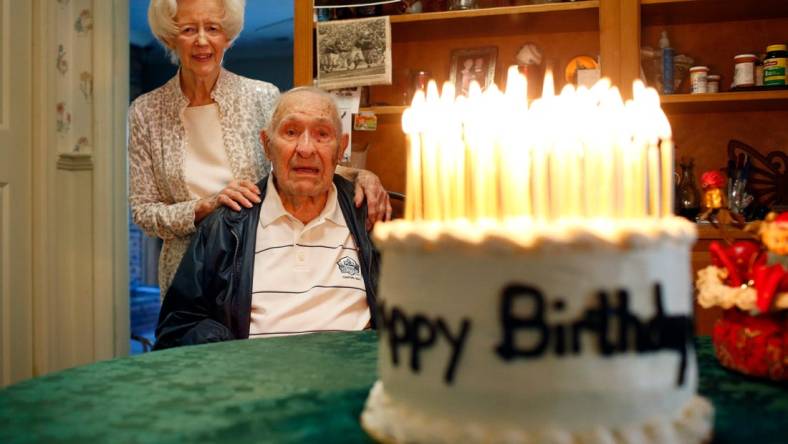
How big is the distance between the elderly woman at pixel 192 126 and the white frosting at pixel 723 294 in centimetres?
121

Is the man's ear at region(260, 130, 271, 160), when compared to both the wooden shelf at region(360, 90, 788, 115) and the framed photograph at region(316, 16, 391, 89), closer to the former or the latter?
the framed photograph at region(316, 16, 391, 89)

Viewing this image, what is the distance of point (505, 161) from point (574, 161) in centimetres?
7

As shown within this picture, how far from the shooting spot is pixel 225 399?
2.84 ft

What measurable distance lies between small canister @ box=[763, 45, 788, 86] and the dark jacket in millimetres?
1649

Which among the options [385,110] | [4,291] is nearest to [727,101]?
[385,110]

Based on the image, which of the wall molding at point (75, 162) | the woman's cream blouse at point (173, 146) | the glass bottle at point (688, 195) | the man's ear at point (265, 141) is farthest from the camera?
the wall molding at point (75, 162)

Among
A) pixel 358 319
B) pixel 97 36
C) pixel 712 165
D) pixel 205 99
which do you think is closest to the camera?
pixel 358 319

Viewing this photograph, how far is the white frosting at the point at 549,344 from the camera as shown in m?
0.67

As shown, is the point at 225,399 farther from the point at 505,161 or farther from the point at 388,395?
the point at 505,161

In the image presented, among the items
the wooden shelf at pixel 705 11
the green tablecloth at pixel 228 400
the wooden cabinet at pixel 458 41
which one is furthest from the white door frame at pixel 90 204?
the wooden shelf at pixel 705 11

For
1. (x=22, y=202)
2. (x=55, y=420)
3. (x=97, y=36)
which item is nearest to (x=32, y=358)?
(x=22, y=202)

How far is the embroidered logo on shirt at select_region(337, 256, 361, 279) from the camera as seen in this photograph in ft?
6.00

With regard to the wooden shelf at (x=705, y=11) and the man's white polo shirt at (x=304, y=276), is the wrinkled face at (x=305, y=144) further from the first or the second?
the wooden shelf at (x=705, y=11)

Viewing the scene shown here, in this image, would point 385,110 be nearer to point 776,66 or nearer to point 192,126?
point 192,126
